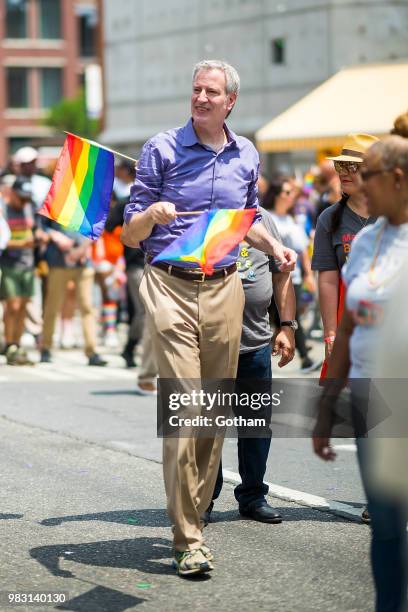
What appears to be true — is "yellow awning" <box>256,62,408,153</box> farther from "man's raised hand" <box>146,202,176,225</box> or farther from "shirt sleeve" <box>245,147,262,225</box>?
"man's raised hand" <box>146,202,176,225</box>

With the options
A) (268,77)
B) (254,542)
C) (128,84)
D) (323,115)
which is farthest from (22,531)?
(128,84)

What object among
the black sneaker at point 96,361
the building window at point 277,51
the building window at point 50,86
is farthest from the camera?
the building window at point 50,86

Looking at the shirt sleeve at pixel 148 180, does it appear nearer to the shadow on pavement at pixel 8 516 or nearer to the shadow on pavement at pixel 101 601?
the shadow on pavement at pixel 101 601

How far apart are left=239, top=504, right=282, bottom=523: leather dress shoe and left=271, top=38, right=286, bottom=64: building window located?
29.8 metres

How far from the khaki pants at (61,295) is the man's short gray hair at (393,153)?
1005cm

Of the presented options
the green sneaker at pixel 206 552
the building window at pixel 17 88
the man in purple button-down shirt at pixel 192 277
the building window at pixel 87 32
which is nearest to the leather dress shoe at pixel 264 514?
the man in purple button-down shirt at pixel 192 277

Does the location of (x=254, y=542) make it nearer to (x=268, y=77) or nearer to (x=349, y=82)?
(x=349, y=82)

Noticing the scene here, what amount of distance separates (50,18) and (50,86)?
4305 mm

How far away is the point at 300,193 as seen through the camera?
17.4 meters

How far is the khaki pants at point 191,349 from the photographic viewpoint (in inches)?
224

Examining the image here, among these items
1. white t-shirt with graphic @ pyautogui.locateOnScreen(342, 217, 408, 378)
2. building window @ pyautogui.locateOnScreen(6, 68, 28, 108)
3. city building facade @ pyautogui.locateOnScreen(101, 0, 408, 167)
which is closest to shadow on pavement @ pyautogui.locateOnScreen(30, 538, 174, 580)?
white t-shirt with graphic @ pyautogui.locateOnScreen(342, 217, 408, 378)

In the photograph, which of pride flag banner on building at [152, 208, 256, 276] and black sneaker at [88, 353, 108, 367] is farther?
black sneaker at [88, 353, 108, 367]

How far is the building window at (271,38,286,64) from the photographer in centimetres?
3569

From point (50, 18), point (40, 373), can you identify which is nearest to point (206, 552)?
point (40, 373)
